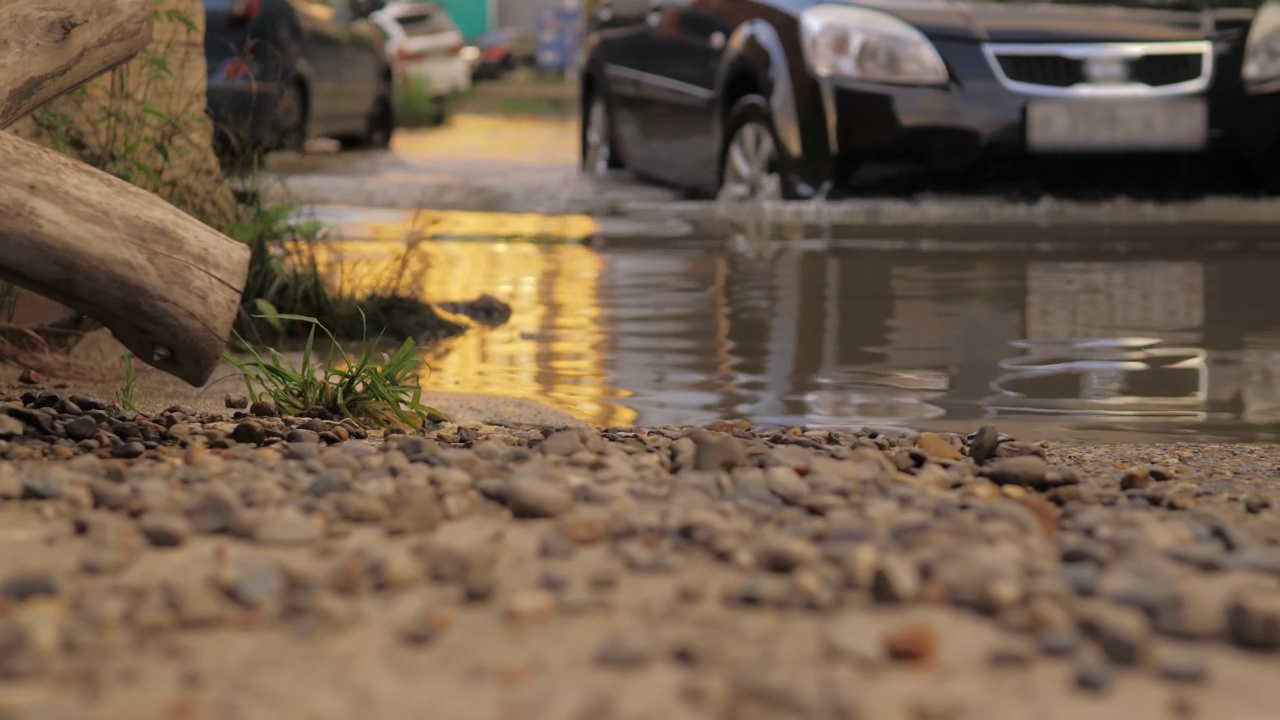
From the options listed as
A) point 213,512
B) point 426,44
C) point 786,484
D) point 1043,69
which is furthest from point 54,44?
point 426,44

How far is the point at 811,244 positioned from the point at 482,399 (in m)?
2.83

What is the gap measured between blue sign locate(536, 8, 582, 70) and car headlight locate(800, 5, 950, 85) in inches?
761

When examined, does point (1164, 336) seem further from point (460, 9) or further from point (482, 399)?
point (460, 9)

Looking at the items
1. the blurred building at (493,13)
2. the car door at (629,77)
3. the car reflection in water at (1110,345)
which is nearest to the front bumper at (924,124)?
the car reflection in water at (1110,345)

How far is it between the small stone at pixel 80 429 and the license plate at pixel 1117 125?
4281 mm

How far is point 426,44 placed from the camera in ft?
70.3

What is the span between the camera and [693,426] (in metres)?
4.27

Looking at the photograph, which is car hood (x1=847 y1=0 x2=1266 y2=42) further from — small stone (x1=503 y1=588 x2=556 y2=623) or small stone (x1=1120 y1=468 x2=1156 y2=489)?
small stone (x1=503 y1=588 x2=556 y2=623)

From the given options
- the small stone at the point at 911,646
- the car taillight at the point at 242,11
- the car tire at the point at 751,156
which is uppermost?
the car taillight at the point at 242,11

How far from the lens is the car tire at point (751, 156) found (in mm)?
7453

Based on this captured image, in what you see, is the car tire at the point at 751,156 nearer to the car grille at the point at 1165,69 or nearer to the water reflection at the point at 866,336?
the water reflection at the point at 866,336

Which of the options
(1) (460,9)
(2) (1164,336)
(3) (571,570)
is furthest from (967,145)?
Result: (1) (460,9)

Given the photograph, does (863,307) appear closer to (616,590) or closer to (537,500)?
(537,500)

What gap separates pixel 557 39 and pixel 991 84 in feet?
65.3
